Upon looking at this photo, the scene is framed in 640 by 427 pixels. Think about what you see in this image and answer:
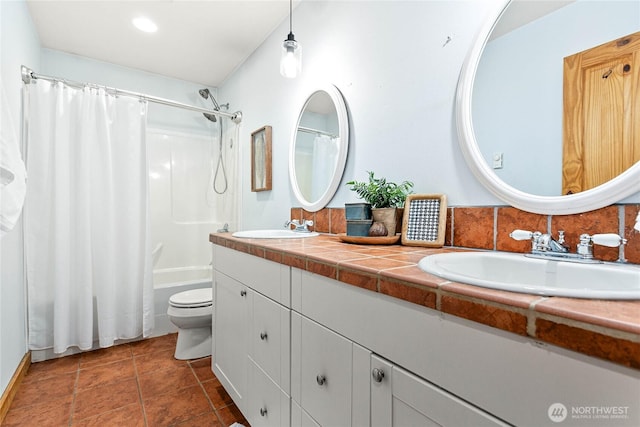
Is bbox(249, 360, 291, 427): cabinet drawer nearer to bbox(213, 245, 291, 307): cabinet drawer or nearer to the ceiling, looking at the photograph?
bbox(213, 245, 291, 307): cabinet drawer

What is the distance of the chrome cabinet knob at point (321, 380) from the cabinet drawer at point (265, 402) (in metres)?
0.22

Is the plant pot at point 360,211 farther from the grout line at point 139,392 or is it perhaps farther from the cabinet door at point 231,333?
the grout line at point 139,392

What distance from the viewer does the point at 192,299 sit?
6.99ft

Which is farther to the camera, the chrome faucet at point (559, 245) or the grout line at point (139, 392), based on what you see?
the grout line at point (139, 392)

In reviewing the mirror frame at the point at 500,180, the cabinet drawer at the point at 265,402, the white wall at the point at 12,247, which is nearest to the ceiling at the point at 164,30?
the white wall at the point at 12,247

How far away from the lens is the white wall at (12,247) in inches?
60.5

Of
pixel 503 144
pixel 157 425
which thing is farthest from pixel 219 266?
pixel 503 144

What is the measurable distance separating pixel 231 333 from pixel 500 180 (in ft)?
4.40

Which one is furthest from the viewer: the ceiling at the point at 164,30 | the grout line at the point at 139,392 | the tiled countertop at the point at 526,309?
the ceiling at the point at 164,30

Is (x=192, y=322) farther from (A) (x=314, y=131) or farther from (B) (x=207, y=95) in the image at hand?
(B) (x=207, y=95)

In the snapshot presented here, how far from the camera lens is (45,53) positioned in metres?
2.50

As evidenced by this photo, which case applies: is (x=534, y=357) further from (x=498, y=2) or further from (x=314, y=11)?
(x=314, y=11)

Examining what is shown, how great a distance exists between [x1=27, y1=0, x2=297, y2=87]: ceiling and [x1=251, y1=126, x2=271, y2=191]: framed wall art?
61cm

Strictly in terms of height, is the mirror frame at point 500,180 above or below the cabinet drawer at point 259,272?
above
